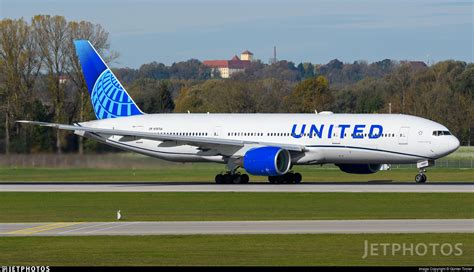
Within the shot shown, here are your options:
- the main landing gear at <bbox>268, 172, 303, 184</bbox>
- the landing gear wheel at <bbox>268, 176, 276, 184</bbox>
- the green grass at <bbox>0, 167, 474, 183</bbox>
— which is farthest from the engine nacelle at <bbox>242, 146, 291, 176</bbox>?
the green grass at <bbox>0, 167, 474, 183</bbox>

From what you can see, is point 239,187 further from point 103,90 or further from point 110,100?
point 103,90

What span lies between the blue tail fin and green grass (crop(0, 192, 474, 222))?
50.4 ft

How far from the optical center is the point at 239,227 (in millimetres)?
32312

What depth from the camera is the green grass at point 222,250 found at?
24.6 metres

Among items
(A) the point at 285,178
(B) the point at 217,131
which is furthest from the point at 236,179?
(B) the point at 217,131

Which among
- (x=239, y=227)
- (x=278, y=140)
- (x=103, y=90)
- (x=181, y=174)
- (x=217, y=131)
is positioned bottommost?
(x=181, y=174)

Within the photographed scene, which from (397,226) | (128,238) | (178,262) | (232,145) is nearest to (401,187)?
(232,145)

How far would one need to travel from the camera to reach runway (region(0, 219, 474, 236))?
102ft

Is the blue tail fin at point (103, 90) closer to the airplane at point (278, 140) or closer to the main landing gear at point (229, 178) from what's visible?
the airplane at point (278, 140)

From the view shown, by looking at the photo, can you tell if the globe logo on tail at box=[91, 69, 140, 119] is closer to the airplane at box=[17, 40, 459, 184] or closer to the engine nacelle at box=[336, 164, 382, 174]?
the airplane at box=[17, 40, 459, 184]
